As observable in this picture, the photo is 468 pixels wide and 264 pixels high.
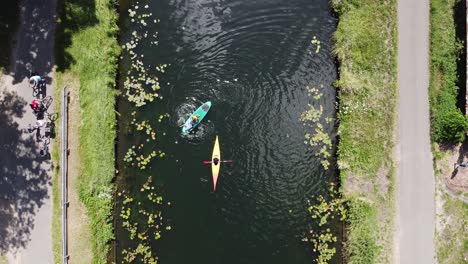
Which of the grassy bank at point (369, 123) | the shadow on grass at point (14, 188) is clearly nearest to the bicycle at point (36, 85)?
the shadow on grass at point (14, 188)

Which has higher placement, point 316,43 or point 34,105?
point 316,43

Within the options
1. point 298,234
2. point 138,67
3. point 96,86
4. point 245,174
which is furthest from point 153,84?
point 298,234

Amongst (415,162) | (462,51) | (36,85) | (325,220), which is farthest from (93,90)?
(462,51)

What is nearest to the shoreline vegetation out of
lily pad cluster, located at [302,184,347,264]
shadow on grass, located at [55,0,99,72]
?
lily pad cluster, located at [302,184,347,264]

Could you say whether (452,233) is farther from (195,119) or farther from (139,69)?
(139,69)

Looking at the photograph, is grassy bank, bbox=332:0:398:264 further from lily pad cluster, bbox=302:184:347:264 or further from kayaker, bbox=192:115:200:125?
kayaker, bbox=192:115:200:125

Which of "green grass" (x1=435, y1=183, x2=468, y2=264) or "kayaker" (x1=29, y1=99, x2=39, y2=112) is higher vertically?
"kayaker" (x1=29, y1=99, x2=39, y2=112)

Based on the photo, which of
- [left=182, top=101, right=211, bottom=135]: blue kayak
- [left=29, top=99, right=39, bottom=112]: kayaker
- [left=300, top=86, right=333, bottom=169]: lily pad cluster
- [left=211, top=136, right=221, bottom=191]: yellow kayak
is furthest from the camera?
[left=300, top=86, right=333, bottom=169]: lily pad cluster

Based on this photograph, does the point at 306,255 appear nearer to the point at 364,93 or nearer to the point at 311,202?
the point at 311,202

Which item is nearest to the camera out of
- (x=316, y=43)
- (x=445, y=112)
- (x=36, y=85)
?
(x=36, y=85)
